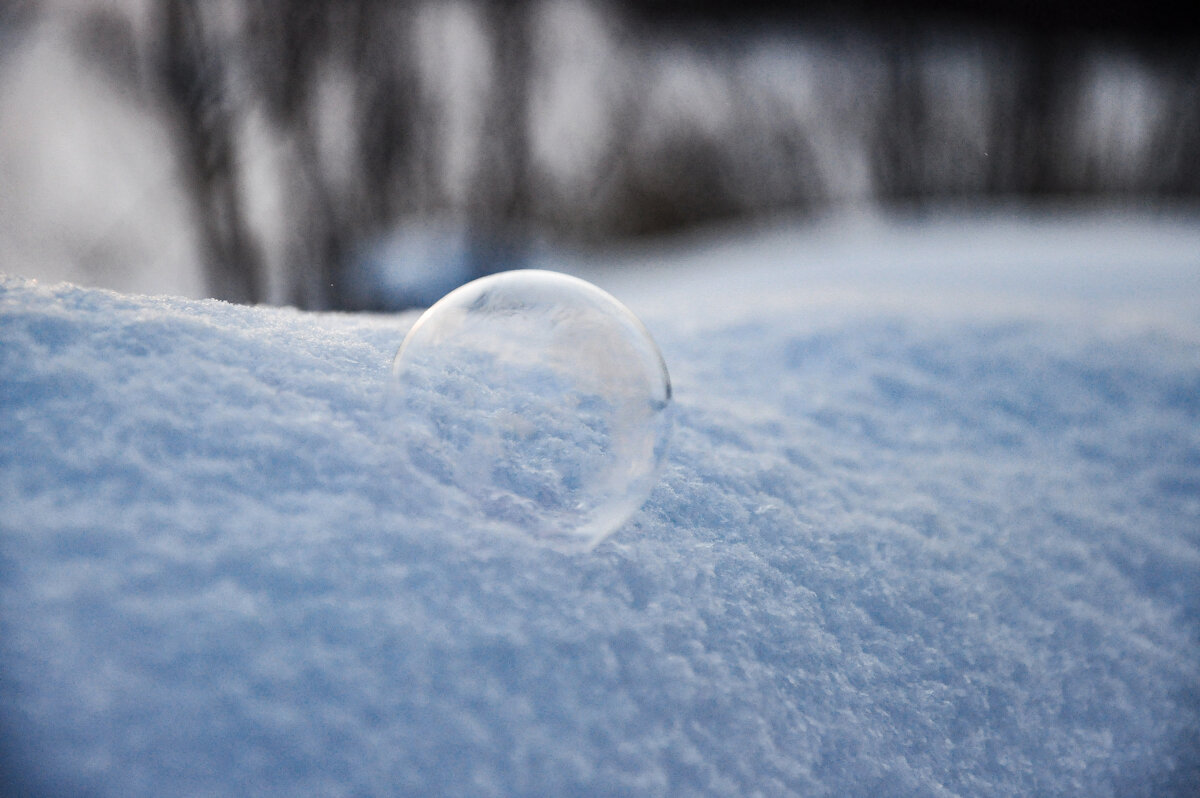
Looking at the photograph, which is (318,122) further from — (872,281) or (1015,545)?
(1015,545)

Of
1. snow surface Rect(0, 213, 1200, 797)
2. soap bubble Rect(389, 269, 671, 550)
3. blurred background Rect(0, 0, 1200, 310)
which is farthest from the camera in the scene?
blurred background Rect(0, 0, 1200, 310)

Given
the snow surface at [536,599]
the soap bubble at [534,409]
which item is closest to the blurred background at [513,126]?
the snow surface at [536,599]

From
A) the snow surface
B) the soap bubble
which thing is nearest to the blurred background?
the snow surface

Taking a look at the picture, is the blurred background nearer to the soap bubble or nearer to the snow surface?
the snow surface

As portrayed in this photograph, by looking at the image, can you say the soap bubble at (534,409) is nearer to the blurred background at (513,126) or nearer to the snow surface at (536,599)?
the snow surface at (536,599)

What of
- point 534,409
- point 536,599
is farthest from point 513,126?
point 536,599

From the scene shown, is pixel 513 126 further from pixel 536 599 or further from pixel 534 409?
pixel 536 599
